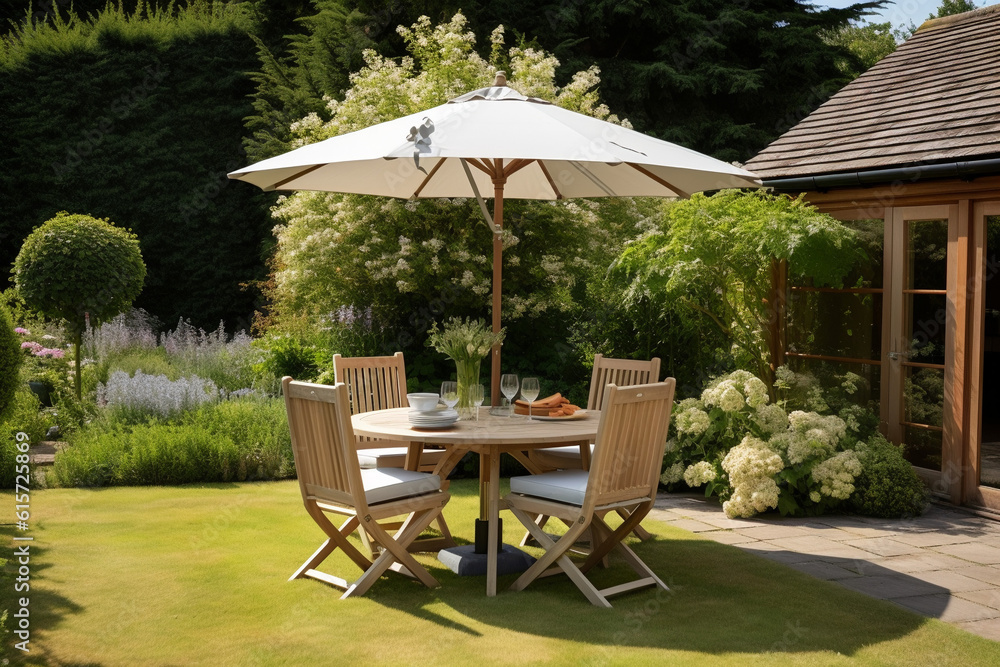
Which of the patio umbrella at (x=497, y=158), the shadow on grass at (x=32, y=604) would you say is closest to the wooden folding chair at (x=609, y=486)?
the patio umbrella at (x=497, y=158)

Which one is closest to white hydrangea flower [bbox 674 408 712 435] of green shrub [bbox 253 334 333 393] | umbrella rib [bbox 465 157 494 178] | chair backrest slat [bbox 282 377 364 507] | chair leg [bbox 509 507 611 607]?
chair leg [bbox 509 507 611 607]

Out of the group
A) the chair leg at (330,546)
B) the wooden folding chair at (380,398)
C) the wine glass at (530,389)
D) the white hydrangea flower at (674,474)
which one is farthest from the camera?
the white hydrangea flower at (674,474)

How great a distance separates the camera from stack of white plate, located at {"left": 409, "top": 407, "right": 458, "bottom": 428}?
17.0 feet

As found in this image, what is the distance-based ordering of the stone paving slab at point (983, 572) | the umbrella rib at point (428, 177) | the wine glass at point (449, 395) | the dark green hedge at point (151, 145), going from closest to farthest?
the stone paving slab at point (983, 572), the wine glass at point (449, 395), the umbrella rib at point (428, 177), the dark green hedge at point (151, 145)

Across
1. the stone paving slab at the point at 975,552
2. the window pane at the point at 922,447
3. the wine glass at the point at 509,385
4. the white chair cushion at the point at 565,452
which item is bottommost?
the stone paving slab at the point at 975,552

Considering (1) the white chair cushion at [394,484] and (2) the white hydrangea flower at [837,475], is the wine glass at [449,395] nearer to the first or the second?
(1) the white chair cushion at [394,484]

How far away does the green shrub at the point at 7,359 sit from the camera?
250 inches

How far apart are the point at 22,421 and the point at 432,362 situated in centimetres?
394

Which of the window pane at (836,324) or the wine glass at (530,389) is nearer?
the wine glass at (530,389)

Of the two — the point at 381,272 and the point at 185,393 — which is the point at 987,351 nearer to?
the point at 381,272

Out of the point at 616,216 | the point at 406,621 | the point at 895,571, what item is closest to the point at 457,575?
the point at 406,621

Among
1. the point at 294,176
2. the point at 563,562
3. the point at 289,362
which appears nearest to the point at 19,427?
the point at 289,362

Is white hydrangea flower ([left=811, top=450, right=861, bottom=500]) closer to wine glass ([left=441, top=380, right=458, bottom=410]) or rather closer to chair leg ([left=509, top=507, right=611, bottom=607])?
chair leg ([left=509, top=507, right=611, bottom=607])

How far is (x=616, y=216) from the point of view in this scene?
1072 centimetres
